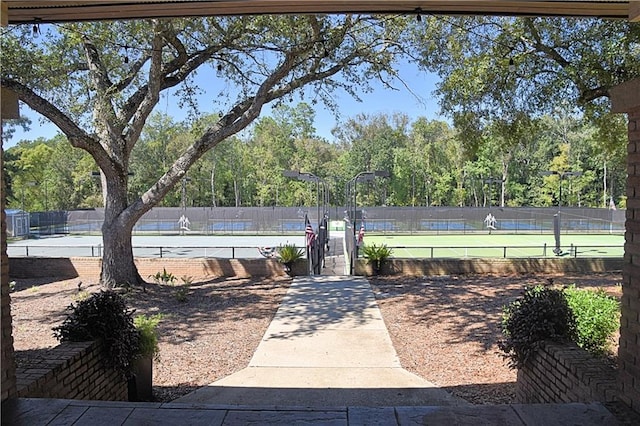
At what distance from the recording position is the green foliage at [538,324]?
3.79 meters

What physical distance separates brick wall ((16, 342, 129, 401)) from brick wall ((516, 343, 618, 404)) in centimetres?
348

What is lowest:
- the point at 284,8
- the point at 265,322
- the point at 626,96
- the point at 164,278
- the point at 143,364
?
the point at 265,322

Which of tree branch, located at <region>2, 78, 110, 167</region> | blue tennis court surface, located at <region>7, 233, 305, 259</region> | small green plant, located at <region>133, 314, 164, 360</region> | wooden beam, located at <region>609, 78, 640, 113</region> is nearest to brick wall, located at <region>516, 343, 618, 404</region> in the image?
wooden beam, located at <region>609, 78, 640, 113</region>

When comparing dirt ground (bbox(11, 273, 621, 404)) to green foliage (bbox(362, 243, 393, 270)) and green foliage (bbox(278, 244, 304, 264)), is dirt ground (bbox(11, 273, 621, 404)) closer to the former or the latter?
green foliage (bbox(362, 243, 393, 270))

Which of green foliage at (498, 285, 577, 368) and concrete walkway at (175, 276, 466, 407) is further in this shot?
concrete walkway at (175, 276, 466, 407)

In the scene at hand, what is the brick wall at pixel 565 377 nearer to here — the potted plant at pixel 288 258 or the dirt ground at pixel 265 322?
the dirt ground at pixel 265 322

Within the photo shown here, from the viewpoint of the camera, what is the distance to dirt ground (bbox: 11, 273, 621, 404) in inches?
204

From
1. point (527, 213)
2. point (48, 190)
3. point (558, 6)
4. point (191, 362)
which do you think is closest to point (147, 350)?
point (191, 362)

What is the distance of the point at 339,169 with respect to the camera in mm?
47938

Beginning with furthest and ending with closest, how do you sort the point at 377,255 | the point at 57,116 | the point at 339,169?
the point at 339,169
the point at 377,255
the point at 57,116

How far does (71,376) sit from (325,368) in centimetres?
282

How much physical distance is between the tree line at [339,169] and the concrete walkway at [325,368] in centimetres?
3519

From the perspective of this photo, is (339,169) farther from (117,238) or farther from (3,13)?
(3,13)

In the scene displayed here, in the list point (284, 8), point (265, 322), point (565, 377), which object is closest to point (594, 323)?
point (565, 377)
